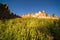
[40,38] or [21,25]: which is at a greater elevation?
[21,25]

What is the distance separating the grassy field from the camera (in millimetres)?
14344

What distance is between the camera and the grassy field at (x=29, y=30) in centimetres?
1434

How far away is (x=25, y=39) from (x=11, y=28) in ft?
7.18

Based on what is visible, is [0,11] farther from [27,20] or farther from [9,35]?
[9,35]

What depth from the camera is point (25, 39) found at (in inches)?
550

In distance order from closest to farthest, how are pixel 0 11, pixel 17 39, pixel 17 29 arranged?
pixel 17 39 < pixel 17 29 < pixel 0 11

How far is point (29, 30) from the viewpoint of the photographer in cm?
1509

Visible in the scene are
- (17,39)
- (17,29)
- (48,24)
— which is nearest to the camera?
(17,39)

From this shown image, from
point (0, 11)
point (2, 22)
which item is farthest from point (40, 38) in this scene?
point (0, 11)

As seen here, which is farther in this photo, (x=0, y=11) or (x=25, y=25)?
(x=0, y=11)

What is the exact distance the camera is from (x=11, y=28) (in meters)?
15.4

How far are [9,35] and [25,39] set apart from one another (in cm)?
158

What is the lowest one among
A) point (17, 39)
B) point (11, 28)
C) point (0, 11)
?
point (17, 39)

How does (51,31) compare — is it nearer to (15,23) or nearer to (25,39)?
(25,39)
